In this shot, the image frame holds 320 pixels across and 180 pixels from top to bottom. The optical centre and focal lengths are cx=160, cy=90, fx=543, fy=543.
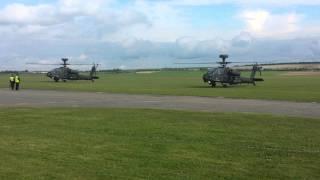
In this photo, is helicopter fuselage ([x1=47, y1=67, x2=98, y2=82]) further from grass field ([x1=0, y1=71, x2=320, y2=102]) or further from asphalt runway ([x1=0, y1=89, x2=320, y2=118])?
asphalt runway ([x1=0, y1=89, x2=320, y2=118])

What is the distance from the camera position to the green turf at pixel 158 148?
1015cm

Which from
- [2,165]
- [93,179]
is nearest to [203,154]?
[93,179]

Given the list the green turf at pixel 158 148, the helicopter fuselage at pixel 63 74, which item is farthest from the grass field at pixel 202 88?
the green turf at pixel 158 148

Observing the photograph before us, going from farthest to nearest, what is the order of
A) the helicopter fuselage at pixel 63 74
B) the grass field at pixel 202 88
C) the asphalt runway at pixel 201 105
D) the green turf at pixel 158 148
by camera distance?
1. the helicopter fuselage at pixel 63 74
2. the grass field at pixel 202 88
3. the asphalt runway at pixel 201 105
4. the green turf at pixel 158 148

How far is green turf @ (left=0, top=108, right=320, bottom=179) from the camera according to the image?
10.1 metres

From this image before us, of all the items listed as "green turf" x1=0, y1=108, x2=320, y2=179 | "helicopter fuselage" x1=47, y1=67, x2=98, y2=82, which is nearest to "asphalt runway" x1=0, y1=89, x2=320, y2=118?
"green turf" x1=0, y1=108, x2=320, y2=179

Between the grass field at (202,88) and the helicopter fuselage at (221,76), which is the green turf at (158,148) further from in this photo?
the helicopter fuselage at (221,76)

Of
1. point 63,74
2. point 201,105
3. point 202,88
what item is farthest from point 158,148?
point 63,74

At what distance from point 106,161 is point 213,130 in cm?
599

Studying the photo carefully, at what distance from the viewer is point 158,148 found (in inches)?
504

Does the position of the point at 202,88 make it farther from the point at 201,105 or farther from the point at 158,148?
the point at 158,148

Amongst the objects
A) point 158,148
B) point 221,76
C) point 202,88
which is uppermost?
point 221,76

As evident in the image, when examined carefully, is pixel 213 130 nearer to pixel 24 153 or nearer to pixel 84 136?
pixel 84 136

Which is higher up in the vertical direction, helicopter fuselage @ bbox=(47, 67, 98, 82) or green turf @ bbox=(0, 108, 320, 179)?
helicopter fuselage @ bbox=(47, 67, 98, 82)
